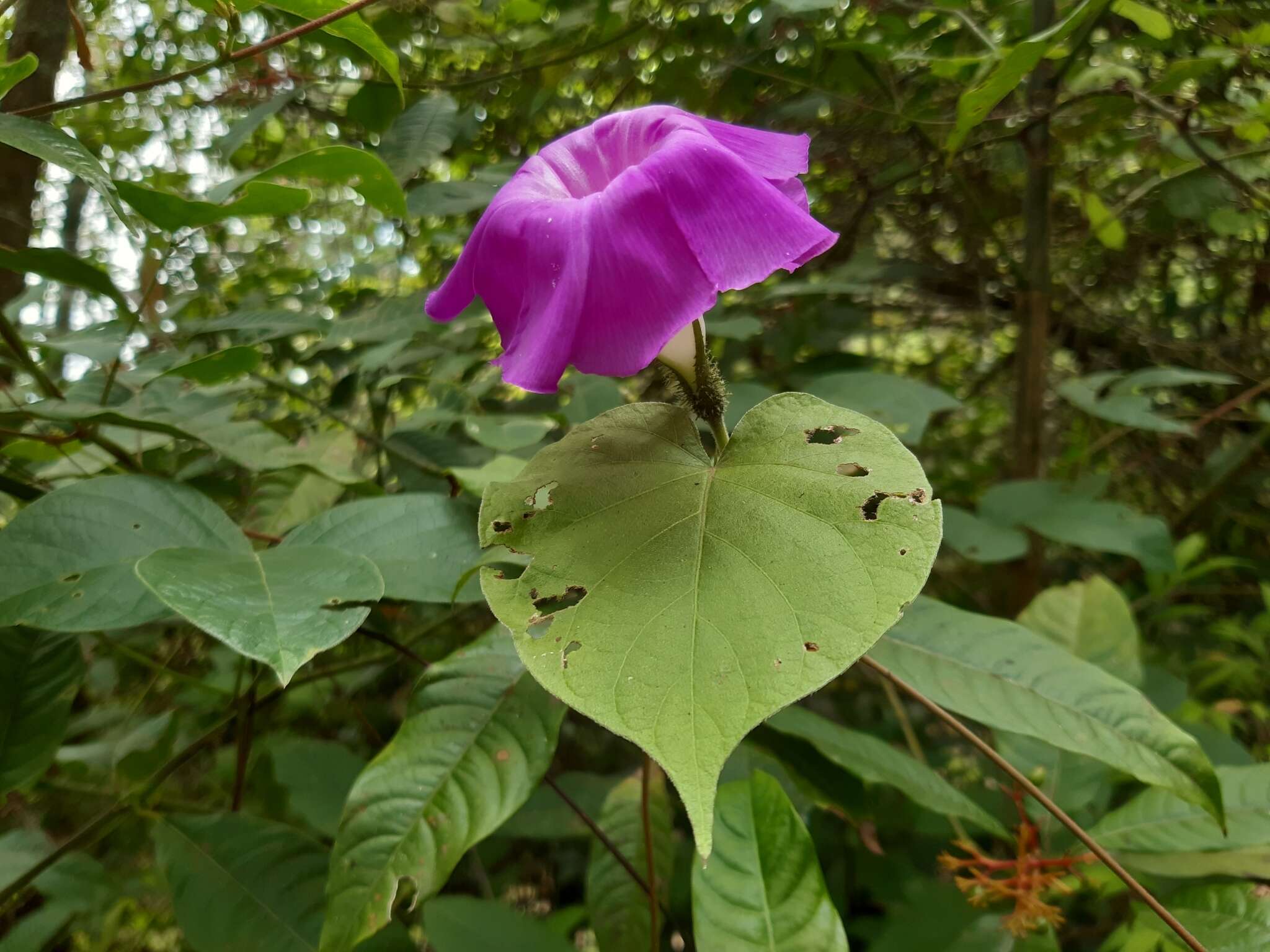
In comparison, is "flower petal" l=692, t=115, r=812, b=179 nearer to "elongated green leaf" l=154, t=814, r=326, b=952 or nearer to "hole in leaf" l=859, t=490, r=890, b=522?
"hole in leaf" l=859, t=490, r=890, b=522

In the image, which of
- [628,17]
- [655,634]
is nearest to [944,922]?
[655,634]

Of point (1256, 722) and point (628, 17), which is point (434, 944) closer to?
point (628, 17)

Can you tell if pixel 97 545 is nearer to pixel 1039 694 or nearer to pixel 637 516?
pixel 637 516

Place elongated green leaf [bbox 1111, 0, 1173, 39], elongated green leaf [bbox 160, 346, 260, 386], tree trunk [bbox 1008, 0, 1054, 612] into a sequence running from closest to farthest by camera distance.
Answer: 1. elongated green leaf [bbox 160, 346, 260, 386]
2. elongated green leaf [bbox 1111, 0, 1173, 39]
3. tree trunk [bbox 1008, 0, 1054, 612]

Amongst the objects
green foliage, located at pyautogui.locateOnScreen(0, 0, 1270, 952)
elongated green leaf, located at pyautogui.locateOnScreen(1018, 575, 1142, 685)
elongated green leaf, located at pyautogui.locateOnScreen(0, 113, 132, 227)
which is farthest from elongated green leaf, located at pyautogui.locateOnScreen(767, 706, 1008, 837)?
elongated green leaf, located at pyautogui.locateOnScreen(0, 113, 132, 227)

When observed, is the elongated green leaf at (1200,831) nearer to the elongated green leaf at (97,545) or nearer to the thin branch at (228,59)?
the elongated green leaf at (97,545)

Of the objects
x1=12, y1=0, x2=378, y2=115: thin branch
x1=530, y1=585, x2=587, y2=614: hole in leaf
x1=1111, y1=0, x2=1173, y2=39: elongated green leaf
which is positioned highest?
x1=12, y1=0, x2=378, y2=115: thin branch
